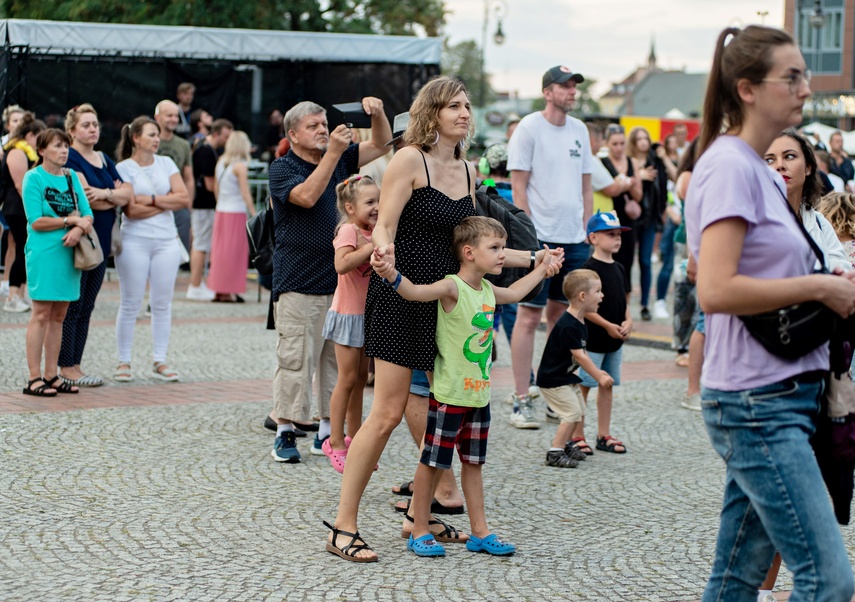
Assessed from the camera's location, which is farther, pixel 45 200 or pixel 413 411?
pixel 45 200

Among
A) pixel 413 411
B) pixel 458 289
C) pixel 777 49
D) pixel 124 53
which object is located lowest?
pixel 413 411

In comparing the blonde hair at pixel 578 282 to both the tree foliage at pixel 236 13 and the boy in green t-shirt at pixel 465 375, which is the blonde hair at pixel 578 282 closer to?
the boy in green t-shirt at pixel 465 375

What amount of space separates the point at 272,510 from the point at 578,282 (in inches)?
92.7

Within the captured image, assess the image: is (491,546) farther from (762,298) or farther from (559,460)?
(762,298)

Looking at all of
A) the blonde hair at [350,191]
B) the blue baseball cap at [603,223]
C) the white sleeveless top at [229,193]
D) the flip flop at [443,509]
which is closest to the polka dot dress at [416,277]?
the flip flop at [443,509]

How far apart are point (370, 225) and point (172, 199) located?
10.5 ft

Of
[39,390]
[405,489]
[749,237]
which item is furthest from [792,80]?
[39,390]

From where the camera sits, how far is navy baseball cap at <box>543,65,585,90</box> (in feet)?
25.8

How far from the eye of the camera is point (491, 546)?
4.87 m

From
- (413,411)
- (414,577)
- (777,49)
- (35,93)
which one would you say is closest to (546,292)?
(413,411)

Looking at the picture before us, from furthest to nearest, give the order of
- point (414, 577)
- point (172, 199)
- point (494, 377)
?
1. point (494, 377)
2. point (172, 199)
3. point (414, 577)

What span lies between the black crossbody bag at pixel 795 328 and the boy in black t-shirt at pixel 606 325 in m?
3.93

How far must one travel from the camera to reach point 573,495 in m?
5.93

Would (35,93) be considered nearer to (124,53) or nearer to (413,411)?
(124,53)
